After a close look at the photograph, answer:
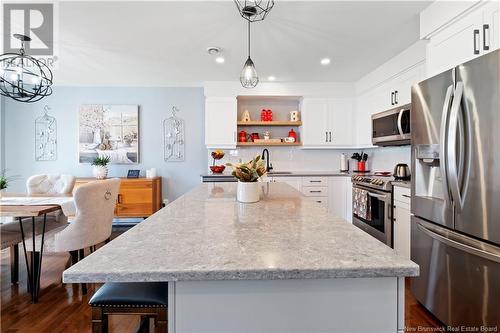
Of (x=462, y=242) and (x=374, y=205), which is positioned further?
(x=374, y=205)

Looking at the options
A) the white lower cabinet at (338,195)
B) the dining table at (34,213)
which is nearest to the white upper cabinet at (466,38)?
the white lower cabinet at (338,195)

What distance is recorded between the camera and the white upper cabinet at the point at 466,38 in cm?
167

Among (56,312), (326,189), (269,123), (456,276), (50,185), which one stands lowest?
(56,312)

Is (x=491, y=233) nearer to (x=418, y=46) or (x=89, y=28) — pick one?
(x=418, y=46)

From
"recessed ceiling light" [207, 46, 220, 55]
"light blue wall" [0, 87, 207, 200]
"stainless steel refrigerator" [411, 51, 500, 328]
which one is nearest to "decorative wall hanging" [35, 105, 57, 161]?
"light blue wall" [0, 87, 207, 200]

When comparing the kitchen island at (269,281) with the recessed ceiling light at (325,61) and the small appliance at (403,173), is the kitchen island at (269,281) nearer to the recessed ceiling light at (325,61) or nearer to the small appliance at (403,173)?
the small appliance at (403,173)

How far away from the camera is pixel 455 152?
1599 mm

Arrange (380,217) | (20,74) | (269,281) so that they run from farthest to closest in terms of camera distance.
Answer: (380,217) < (20,74) < (269,281)

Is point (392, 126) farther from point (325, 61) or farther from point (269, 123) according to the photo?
point (269, 123)

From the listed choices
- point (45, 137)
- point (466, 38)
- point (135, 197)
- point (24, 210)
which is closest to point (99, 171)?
point (135, 197)

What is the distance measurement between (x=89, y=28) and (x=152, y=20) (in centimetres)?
68

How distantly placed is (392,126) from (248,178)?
2425 millimetres

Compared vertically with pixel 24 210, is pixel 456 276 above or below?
below

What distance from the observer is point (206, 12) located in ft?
7.47
